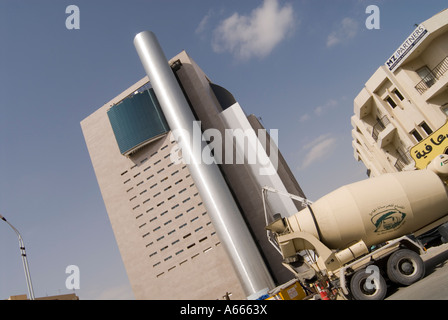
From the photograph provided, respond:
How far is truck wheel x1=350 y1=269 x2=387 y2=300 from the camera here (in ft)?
38.6

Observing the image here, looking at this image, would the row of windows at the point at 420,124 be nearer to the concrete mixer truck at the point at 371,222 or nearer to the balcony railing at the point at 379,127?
the balcony railing at the point at 379,127

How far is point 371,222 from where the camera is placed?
13.6 meters

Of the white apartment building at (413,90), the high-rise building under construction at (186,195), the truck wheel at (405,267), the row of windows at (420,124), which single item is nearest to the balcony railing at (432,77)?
the white apartment building at (413,90)

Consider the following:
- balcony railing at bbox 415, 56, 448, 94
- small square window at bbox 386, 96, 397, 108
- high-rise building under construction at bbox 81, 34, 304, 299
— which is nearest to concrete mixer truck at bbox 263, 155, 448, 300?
balcony railing at bbox 415, 56, 448, 94

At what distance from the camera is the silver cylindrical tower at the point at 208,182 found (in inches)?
1335

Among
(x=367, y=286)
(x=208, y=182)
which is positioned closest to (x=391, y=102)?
(x=208, y=182)

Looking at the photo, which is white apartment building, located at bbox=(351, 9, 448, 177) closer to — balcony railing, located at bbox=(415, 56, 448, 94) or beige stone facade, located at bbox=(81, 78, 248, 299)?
balcony railing, located at bbox=(415, 56, 448, 94)

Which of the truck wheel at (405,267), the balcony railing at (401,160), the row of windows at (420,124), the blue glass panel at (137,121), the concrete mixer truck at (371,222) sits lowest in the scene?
the truck wheel at (405,267)

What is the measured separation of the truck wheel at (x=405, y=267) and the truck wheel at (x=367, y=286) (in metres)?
0.61

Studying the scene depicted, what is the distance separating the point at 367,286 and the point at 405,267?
182 centimetres

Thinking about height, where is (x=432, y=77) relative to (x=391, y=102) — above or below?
below

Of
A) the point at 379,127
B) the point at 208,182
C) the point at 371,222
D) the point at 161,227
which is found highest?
the point at 208,182

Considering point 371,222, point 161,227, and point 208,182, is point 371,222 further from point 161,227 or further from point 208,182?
point 161,227

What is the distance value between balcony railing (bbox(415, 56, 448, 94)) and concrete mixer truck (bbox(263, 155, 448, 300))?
1522 centimetres
